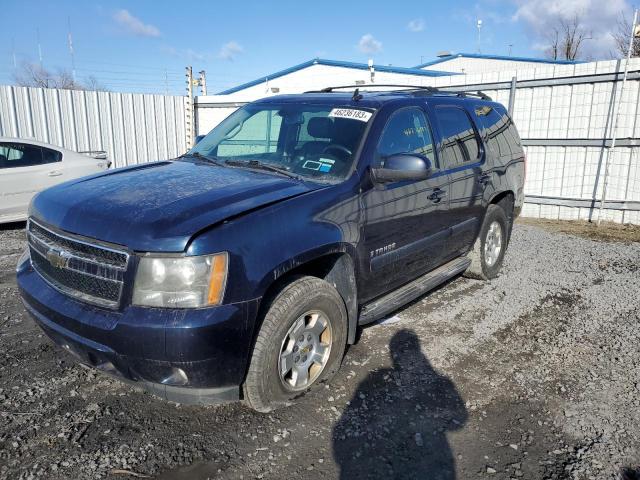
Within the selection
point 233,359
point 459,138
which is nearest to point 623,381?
point 459,138

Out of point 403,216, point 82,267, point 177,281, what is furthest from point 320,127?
point 82,267

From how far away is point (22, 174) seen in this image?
773 cm

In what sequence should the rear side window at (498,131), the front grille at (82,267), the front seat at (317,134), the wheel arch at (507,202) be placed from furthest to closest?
1. the wheel arch at (507,202)
2. the rear side window at (498,131)
3. the front seat at (317,134)
4. the front grille at (82,267)

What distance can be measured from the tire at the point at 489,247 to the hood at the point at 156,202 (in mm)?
2867

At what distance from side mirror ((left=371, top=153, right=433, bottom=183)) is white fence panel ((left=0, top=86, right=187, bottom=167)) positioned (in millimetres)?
10834

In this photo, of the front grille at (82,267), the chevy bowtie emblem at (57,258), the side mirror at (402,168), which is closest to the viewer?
the front grille at (82,267)

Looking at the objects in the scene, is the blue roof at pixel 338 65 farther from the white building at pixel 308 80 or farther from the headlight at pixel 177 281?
the headlight at pixel 177 281

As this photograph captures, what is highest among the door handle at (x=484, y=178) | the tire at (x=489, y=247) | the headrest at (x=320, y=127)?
the headrest at (x=320, y=127)

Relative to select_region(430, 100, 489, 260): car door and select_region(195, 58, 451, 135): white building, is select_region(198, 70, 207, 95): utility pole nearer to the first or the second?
select_region(195, 58, 451, 135): white building

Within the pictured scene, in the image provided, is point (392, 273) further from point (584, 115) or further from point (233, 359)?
point (584, 115)

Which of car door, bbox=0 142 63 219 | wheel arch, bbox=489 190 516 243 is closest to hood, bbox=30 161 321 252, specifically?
wheel arch, bbox=489 190 516 243

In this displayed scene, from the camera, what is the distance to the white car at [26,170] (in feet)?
24.9

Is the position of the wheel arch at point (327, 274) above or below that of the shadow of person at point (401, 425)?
above

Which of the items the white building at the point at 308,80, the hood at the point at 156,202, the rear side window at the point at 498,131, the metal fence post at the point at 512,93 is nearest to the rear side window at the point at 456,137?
the rear side window at the point at 498,131
